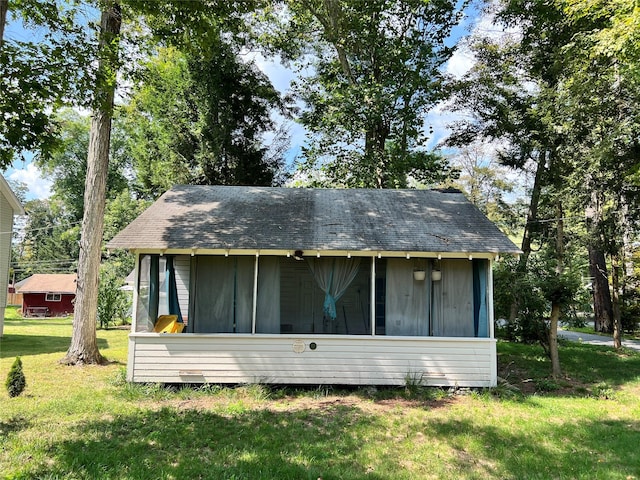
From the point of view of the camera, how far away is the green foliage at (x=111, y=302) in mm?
18719

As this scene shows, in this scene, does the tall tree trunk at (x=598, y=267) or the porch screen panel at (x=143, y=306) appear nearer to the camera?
the porch screen panel at (x=143, y=306)

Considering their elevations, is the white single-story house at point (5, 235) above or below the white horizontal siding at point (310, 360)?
above

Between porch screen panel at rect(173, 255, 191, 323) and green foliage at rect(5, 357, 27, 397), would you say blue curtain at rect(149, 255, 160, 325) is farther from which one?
green foliage at rect(5, 357, 27, 397)

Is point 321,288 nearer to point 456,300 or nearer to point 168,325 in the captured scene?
point 456,300

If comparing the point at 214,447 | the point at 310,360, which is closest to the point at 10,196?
the point at 310,360

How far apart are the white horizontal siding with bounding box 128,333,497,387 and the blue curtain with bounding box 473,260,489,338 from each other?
297 mm

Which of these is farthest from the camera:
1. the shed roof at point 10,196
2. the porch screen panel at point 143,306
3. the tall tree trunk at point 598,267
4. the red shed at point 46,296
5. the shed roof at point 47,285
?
the red shed at point 46,296

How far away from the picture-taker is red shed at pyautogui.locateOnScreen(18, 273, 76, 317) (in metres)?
33.8

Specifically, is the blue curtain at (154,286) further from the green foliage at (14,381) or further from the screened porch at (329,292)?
the green foliage at (14,381)

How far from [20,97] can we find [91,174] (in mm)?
4047

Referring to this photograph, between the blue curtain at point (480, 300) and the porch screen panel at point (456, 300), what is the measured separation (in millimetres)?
74

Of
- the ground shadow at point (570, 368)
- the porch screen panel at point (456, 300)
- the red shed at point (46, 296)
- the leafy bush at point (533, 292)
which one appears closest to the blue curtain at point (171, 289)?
the porch screen panel at point (456, 300)

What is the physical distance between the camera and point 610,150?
37.4ft

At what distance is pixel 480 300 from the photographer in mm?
8094
